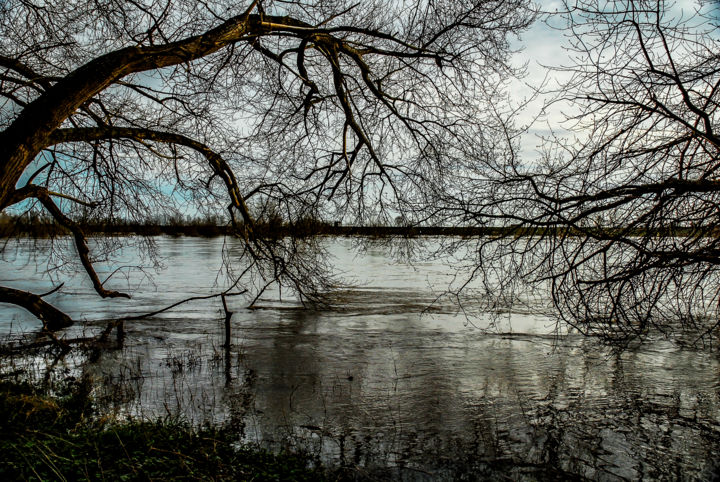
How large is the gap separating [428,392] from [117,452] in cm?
506

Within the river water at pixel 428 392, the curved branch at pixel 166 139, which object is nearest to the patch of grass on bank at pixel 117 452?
the river water at pixel 428 392

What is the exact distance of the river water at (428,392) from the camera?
21.8ft

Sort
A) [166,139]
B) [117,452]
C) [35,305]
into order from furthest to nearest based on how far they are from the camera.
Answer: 1. [35,305]
2. [166,139]
3. [117,452]

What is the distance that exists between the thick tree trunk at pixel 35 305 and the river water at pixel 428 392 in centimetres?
84

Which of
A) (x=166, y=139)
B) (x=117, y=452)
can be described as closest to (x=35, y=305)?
(x=166, y=139)

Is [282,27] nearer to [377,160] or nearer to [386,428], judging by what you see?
[377,160]

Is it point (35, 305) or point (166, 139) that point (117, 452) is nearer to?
point (166, 139)

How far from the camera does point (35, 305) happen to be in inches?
444

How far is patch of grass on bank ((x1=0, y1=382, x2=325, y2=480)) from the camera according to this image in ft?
16.0

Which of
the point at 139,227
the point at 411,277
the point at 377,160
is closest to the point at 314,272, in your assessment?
the point at 377,160

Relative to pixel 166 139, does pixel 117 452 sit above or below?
below

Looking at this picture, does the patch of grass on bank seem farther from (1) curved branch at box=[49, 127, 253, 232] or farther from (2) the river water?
(1) curved branch at box=[49, 127, 253, 232]

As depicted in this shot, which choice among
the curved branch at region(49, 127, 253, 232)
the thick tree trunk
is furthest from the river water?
the curved branch at region(49, 127, 253, 232)

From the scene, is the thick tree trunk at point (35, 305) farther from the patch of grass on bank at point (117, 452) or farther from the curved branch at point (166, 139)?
the patch of grass on bank at point (117, 452)
